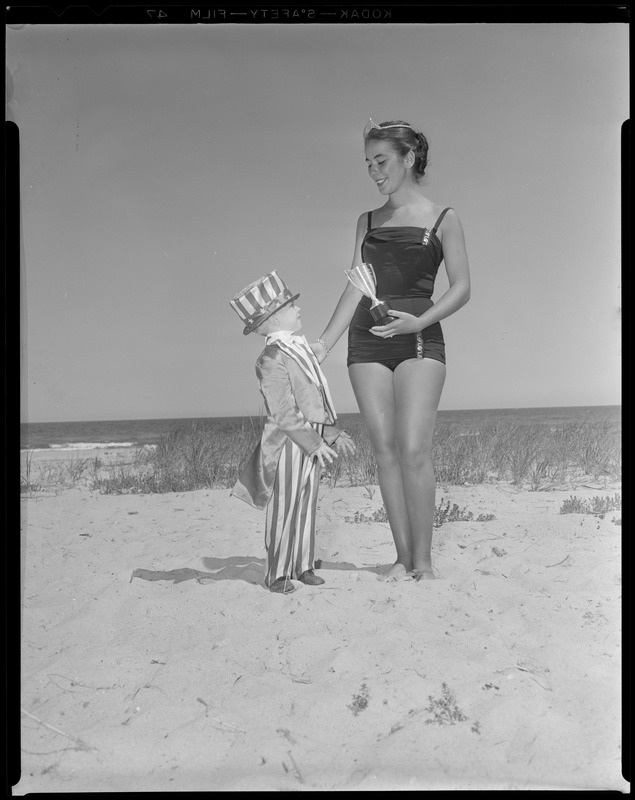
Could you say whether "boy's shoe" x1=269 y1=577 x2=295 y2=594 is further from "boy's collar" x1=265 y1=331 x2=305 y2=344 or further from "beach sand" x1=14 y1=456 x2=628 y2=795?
"boy's collar" x1=265 y1=331 x2=305 y2=344

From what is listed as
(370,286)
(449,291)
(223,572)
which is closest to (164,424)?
(223,572)

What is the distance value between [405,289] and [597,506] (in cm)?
116

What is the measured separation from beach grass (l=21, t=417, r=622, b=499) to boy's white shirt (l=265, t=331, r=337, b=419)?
7.2 inches

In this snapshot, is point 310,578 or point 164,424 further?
point 164,424

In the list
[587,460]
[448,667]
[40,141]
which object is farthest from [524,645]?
[40,141]

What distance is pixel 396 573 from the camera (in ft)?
8.43

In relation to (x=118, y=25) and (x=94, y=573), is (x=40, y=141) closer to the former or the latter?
(x=118, y=25)

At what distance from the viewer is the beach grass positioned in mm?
2658

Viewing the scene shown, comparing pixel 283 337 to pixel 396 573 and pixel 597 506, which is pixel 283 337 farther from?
pixel 597 506

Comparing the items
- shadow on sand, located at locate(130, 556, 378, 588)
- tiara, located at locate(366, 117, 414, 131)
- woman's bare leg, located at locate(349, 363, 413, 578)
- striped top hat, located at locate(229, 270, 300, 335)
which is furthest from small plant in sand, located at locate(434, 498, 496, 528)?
tiara, located at locate(366, 117, 414, 131)

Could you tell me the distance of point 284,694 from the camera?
226cm

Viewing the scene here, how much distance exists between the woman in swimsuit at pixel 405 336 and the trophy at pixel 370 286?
2 cm

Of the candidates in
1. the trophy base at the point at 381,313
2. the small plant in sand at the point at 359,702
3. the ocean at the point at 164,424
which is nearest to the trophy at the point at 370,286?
the trophy base at the point at 381,313

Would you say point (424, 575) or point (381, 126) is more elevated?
point (381, 126)
